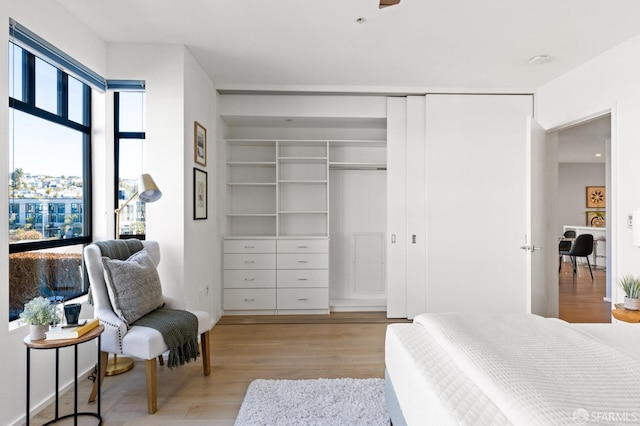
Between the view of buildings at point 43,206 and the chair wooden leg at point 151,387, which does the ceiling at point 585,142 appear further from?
the view of buildings at point 43,206

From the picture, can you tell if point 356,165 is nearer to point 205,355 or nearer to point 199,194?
point 199,194

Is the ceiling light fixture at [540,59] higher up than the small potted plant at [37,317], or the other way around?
the ceiling light fixture at [540,59]

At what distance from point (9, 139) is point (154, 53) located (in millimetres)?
1367

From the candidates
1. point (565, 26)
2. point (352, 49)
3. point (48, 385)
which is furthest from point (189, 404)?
→ point (565, 26)

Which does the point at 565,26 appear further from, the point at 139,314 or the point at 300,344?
the point at 139,314

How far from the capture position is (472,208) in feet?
12.8

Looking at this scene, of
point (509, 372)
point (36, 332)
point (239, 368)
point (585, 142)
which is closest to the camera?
point (509, 372)

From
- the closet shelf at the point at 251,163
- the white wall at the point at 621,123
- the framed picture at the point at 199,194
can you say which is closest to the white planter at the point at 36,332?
the framed picture at the point at 199,194

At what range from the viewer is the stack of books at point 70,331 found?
1.82m

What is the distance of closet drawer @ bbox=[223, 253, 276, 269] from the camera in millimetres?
4066

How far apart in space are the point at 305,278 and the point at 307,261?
202mm

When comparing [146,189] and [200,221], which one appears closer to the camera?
[146,189]

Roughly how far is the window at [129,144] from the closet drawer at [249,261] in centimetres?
121

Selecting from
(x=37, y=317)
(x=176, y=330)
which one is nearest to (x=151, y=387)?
(x=176, y=330)
